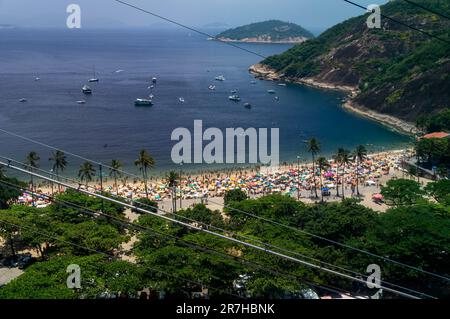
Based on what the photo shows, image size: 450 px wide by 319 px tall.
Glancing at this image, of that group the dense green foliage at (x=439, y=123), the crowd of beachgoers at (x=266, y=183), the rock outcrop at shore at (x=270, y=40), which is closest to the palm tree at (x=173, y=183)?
the crowd of beachgoers at (x=266, y=183)

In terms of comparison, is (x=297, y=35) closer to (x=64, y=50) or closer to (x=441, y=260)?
(x=64, y=50)

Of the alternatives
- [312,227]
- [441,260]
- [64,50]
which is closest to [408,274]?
[441,260]

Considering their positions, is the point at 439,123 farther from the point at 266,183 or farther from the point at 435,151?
the point at 266,183

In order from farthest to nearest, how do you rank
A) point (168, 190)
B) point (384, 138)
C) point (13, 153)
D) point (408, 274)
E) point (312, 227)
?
point (384, 138) < point (13, 153) < point (168, 190) < point (312, 227) < point (408, 274)

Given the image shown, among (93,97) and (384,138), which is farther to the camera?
(93,97)

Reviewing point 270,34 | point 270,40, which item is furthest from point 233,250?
point 270,34

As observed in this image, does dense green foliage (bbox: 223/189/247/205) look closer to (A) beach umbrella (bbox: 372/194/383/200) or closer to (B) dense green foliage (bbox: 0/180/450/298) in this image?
(B) dense green foliage (bbox: 0/180/450/298)

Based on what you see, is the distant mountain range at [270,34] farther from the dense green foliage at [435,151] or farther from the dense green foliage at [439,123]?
the dense green foliage at [435,151]
